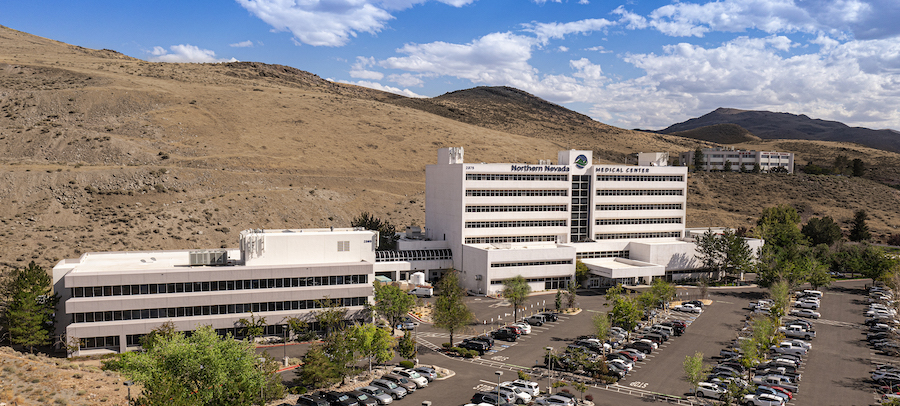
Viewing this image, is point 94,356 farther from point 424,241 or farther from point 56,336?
point 424,241

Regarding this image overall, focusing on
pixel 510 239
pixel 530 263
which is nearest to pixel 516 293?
pixel 530 263

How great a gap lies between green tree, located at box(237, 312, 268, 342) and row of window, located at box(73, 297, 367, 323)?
1.31 m

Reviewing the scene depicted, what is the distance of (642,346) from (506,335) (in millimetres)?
14533

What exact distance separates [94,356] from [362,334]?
93.3 feet

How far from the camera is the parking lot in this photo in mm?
48125

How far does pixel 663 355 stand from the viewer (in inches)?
2315

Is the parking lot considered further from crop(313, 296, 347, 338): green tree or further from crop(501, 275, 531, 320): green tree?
crop(313, 296, 347, 338): green tree

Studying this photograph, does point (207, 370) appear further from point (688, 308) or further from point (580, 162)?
point (580, 162)

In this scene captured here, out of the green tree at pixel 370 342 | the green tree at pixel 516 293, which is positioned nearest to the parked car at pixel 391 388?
the green tree at pixel 370 342

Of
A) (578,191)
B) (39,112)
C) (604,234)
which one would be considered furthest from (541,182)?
(39,112)

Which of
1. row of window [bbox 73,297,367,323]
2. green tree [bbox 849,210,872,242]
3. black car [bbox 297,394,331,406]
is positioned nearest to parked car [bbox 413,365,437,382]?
black car [bbox 297,394,331,406]

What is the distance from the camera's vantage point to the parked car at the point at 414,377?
161 feet

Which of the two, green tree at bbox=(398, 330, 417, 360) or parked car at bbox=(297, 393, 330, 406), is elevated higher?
green tree at bbox=(398, 330, 417, 360)

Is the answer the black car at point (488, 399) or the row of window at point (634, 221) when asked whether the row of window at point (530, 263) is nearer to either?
the row of window at point (634, 221)
